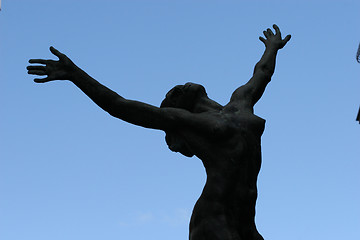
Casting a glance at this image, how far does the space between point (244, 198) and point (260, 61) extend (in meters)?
1.98

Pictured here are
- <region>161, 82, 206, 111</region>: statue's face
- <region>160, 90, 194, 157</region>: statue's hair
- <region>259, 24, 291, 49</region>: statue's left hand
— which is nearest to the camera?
<region>160, 90, 194, 157</region>: statue's hair

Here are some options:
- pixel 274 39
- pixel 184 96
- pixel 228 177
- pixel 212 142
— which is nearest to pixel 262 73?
pixel 274 39

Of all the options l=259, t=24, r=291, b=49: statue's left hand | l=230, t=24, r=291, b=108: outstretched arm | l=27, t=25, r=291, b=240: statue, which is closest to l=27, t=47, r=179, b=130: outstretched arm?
l=27, t=25, r=291, b=240: statue

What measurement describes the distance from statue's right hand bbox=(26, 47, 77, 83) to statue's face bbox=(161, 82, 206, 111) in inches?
45.4

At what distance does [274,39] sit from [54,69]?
296 cm

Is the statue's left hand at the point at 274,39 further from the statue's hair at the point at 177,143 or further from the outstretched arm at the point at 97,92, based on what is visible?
the outstretched arm at the point at 97,92

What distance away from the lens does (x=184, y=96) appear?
23.3ft

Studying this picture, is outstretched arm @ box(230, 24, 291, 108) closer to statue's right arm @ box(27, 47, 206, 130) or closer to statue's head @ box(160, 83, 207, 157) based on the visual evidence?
statue's head @ box(160, 83, 207, 157)

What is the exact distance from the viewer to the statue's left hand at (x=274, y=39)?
26.5 ft

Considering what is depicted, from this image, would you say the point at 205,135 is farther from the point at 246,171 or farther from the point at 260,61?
the point at 260,61

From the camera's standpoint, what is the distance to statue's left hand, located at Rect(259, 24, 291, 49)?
26.5 feet

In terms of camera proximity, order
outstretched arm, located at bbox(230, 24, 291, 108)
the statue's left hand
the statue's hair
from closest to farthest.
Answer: the statue's hair → outstretched arm, located at bbox(230, 24, 291, 108) → the statue's left hand

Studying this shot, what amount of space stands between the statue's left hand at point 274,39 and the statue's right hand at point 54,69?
2.67 meters

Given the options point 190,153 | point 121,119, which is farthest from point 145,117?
point 190,153
